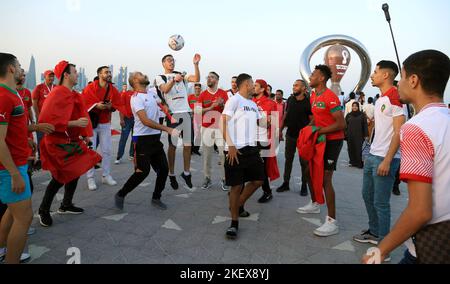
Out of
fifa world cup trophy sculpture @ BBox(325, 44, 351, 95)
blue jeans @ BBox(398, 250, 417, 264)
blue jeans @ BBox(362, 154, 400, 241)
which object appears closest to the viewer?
blue jeans @ BBox(398, 250, 417, 264)

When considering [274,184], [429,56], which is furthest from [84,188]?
[429,56]

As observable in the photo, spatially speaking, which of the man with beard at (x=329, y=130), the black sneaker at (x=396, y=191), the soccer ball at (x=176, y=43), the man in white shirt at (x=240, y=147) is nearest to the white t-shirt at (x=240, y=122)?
the man in white shirt at (x=240, y=147)

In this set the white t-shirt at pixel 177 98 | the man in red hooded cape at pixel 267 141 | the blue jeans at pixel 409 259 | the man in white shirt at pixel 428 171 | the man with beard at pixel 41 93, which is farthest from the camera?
the man with beard at pixel 41 93

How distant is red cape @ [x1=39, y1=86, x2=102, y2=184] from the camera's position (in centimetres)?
383

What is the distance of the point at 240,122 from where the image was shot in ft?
12.5

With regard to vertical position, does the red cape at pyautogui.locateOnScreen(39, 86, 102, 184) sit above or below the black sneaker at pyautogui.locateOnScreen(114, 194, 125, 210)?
above

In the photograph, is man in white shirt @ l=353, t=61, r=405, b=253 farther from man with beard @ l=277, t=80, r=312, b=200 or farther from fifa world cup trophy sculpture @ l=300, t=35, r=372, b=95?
fifa world cup trophy sculpture @ l=300, t=35, r=372, b=95

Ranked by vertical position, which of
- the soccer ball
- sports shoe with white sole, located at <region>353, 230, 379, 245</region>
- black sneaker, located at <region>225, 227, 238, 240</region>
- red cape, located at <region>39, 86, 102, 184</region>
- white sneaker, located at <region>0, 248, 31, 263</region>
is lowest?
sports shoe with white sole, located at <region>353, 230, 379, 245</region>

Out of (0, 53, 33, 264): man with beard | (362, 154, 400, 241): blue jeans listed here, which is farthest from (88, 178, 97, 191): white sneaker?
(362, 154, 400, 241): blue jeans

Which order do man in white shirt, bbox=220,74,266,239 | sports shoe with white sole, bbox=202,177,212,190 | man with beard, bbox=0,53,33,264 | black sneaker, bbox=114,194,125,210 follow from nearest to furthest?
1. man with beard, bbox=0,53,33,264
2. man in white shirt, bbox=220,74,266,239
3. black sneaker, bbox=114,194,125,210
4. sports shoe with white sole, bbox=202,177,212,190

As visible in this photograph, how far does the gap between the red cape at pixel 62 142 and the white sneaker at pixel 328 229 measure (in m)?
3.13

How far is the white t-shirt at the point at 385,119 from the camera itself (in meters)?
3.14

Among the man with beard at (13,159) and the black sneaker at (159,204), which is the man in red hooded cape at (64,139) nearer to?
the black sneaker at (159,204)

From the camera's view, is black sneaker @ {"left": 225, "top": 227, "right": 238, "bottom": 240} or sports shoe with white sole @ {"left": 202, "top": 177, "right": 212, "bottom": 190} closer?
black sneaker @ {"left": 225, "top": 227, "right": 238, "bottom": 240}
